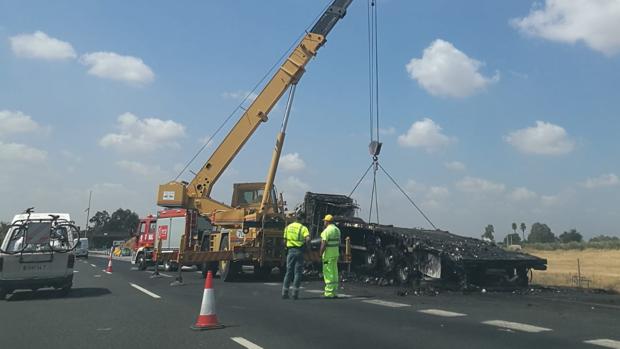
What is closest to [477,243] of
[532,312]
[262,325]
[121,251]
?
[532,312]

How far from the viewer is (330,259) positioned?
12.1 m

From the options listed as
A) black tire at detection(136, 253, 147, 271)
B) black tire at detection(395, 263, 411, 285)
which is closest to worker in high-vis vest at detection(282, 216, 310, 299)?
black tire at detection(395, 263, 411, 285)

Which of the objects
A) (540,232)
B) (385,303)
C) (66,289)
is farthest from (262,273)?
(540,232)

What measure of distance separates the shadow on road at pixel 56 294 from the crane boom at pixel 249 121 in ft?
18.4

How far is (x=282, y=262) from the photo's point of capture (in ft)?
57.2

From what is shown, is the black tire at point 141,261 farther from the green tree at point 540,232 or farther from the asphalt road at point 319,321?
the green tree at point 540,232

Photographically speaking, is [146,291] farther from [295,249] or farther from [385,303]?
[385,303]

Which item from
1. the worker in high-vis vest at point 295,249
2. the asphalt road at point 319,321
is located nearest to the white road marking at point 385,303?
the asphalt road at point 319,321

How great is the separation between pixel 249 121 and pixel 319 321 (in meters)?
12.8

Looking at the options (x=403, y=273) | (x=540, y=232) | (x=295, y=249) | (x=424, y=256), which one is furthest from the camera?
(x=540, y=232)

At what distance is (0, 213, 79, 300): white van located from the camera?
42.7 ft

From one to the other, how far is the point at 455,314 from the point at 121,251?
57759 mm

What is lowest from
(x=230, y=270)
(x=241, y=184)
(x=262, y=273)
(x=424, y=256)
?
(x=262, y=273)

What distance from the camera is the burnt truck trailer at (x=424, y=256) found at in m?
13.6
